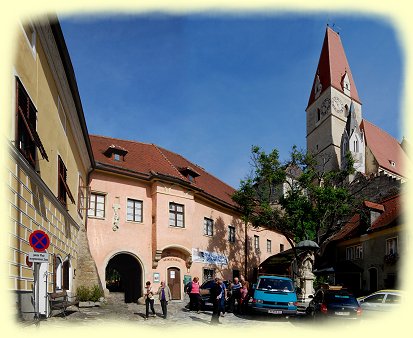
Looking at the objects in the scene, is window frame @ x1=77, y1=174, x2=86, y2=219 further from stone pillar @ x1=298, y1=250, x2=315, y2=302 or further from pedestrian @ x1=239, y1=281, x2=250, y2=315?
stone pillar @ x1=298, y1=250, x2=315, y2=302

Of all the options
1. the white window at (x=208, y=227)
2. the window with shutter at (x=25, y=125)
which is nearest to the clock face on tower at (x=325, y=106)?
the white window at (x=208, y=227)

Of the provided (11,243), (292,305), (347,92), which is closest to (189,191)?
(292,305)

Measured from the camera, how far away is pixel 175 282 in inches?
1062

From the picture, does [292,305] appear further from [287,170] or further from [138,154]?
[287,170]

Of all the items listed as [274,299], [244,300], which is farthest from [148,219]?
[274,299]

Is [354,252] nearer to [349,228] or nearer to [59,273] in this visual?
[349,228]

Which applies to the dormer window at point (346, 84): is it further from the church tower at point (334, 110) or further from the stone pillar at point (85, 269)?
the stone pillar at point (85, 269)

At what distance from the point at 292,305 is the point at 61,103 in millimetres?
11188

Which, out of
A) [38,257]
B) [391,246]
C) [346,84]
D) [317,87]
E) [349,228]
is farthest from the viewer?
[317,87]

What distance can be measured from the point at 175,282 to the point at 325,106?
59.3 meters

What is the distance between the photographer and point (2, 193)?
8633 mm

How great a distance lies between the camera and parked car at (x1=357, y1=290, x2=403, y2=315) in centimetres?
1623

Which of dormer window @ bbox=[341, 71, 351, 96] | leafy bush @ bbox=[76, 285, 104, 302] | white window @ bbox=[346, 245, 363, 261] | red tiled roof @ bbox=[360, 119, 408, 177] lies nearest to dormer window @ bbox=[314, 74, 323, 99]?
dormer window @ bbox=[341, 71, 351, 96]

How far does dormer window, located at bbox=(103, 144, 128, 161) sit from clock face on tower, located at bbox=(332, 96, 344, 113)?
2272 inches
